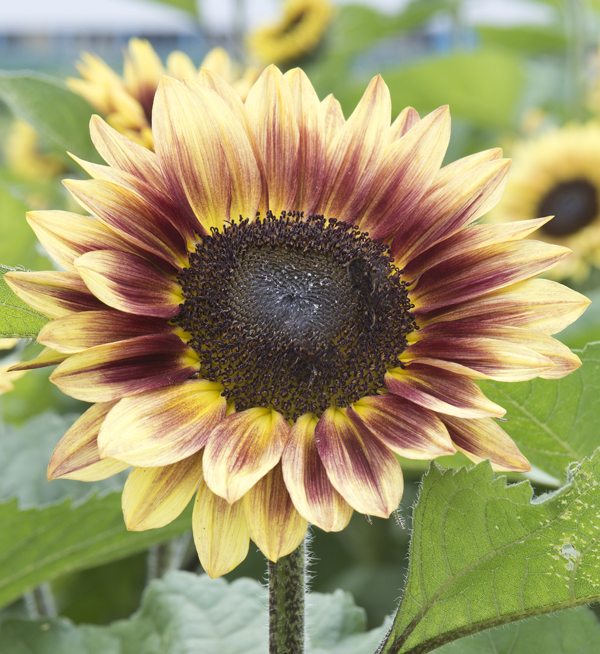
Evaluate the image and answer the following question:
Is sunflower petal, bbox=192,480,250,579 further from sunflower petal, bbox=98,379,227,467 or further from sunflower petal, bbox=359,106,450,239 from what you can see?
sunflower petal, bbox=359,106,450,239

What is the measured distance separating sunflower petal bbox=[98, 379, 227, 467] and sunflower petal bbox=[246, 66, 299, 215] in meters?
0.22

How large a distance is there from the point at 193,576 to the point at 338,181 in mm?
493

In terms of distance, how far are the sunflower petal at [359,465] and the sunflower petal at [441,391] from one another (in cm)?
5

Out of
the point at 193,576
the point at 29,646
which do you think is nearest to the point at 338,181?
the point at 193,576

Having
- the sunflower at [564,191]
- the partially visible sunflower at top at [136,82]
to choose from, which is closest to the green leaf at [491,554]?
the partially visible sunflower at top at [136,82]

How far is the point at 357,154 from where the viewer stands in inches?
28.3

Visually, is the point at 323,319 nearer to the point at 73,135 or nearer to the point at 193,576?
the point at 193,576

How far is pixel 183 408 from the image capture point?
0.62m

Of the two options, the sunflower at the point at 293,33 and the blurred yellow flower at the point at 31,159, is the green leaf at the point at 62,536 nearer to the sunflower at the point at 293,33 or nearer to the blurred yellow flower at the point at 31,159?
the blurred yellow flower at the point at 31,159

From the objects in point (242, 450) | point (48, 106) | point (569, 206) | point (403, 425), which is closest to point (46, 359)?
point (242, 450)

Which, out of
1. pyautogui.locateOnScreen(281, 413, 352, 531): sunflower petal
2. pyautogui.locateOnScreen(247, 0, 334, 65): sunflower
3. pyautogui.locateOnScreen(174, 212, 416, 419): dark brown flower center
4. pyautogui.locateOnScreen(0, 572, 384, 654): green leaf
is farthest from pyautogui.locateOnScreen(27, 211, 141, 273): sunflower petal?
pyautogui.locateOnScreen(247, 0, 334, 65): sunflower

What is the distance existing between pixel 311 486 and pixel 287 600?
0.38ft

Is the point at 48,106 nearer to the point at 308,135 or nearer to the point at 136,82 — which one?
the point at 136,82

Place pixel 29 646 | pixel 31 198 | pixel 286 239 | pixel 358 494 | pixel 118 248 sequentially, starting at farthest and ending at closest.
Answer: pixel 31 198 < pixel 29 646 < pixel 286 239 < pixel 118 248 < pixel 358 494
